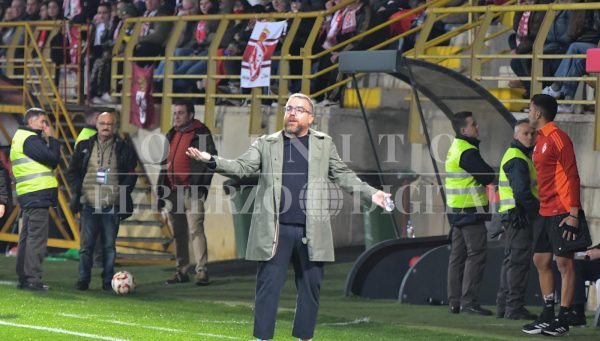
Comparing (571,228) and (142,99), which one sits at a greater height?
(142,99)

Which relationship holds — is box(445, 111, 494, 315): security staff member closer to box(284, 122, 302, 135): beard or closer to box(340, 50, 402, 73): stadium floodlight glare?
box(340, 50, 402, 73): stadium floodlight glare

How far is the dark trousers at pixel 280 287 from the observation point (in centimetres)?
1042

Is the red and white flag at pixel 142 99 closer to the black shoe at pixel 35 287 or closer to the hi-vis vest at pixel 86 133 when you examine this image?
the hi-vis vest at pixel 86 133

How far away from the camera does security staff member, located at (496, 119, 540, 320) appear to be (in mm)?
13398

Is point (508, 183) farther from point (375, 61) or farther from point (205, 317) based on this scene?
point (205, 317)

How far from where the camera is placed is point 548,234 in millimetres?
12695

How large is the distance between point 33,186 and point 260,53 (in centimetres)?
516

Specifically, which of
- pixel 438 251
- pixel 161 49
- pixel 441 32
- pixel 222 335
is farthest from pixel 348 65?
pixel 161 49

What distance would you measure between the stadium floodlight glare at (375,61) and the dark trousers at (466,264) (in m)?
1.76

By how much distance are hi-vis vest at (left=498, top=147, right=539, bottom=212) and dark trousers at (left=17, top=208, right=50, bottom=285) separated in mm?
4952

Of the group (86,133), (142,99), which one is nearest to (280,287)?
(86,133)

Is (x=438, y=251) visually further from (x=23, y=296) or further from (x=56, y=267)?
(x=56, y=267)

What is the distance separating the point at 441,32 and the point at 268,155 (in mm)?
9869

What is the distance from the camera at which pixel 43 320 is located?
12859 mm
